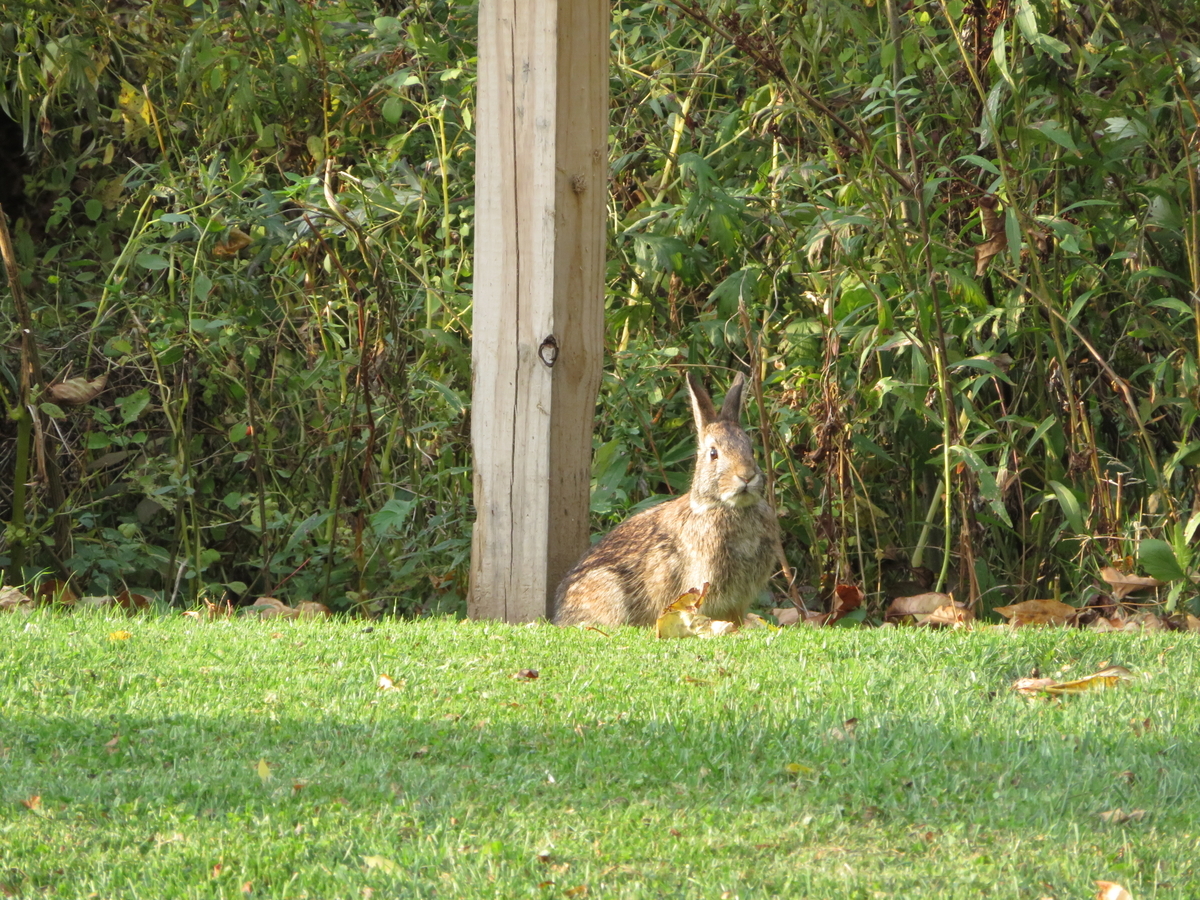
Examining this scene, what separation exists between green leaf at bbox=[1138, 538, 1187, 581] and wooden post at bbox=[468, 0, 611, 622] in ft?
7.51

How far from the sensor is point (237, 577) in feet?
28.5

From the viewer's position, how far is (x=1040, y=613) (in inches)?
239

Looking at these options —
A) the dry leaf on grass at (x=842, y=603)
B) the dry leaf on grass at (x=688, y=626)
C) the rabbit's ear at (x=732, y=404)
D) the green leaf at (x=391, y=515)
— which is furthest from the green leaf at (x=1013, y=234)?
the green leaf at (x=391, y=515)

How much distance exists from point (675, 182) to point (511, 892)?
4975mm

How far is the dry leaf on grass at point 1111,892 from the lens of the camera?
297 centimetres

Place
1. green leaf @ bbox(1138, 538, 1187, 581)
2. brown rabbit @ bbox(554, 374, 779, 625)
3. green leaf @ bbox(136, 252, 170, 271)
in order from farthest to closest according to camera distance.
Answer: green leaf @ bbox(136, 252, 170, 271) → brown rabbit @ bbox(554, 374, 779, 625) → green leaf @ bbox(1138, 538, 1187, 581)

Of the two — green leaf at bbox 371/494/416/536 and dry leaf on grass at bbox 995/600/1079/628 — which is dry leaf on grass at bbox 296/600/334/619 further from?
dry leaf on grass at bbox 995/600/1079/628

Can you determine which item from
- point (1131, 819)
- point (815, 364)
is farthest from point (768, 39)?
point (1131, 819)

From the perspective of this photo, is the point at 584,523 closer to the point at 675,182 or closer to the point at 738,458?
the point at 738,458

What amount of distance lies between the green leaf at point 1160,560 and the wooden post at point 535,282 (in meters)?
2.29

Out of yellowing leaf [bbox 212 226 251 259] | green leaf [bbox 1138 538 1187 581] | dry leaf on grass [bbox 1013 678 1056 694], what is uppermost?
yellowing leaf [bbox 212 226 251 259]

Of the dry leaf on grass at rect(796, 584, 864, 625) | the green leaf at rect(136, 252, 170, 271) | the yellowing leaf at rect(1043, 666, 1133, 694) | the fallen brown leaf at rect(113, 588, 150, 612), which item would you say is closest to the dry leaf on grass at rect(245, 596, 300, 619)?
the fallen brown leaf at rect(113, 588, 150, 612)

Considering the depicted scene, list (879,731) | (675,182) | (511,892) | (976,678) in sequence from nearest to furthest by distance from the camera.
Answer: (511,892), (879,731), (976,678), (675,182)

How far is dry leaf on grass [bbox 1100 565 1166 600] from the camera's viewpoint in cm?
602
